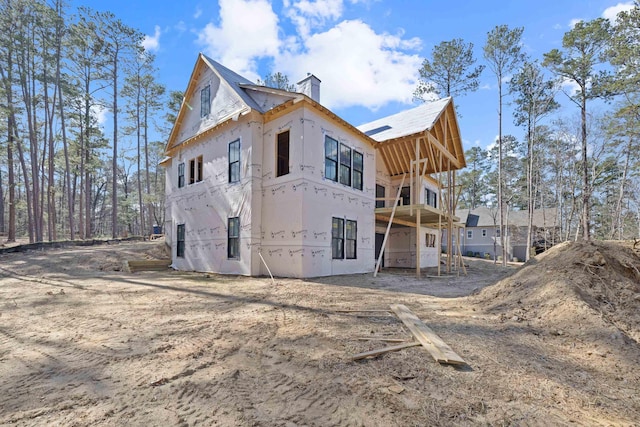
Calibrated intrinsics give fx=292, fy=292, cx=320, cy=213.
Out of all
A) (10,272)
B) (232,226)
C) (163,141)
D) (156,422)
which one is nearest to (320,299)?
(156,422)

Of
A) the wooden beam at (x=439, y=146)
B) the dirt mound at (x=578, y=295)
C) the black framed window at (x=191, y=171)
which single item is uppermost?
the wooden beam at (x=439, y=146)

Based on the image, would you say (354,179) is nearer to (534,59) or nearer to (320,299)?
(320,299)

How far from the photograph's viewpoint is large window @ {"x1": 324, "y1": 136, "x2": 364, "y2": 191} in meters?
11.5

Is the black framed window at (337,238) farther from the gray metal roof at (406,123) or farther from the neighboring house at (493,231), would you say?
the neighboring house at (493,231)

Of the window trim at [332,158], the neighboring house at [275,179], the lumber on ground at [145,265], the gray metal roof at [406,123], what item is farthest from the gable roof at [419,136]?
the lumber on ground at [145,265]

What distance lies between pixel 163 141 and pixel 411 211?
97.4 ft

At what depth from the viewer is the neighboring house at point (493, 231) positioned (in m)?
32.2

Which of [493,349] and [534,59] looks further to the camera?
[534,59]

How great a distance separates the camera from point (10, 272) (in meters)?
11.2

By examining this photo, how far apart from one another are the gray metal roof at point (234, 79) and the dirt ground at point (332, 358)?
26.3ft

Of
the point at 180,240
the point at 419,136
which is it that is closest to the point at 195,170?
the point at 180,240

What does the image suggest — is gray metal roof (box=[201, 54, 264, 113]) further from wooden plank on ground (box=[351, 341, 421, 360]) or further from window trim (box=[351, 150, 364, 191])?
wooden plank on ground (box=[351, 341, 421, 360])

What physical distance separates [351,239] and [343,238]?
0.59m

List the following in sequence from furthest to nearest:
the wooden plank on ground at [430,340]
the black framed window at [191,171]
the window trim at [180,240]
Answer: the black framed window at [191,171] → the window trim at [180,240] → the wooden plank on ground at [430,340]
